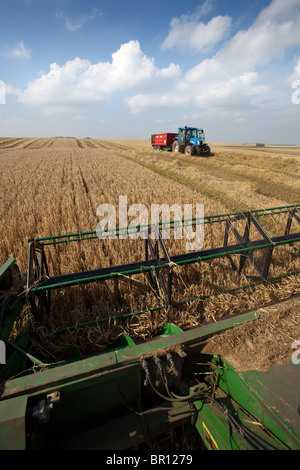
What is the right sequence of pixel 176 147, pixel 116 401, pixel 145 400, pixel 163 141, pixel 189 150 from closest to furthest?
pixel 116 401 < pixel 145 400 < pixel 189 150 < pixel 176 147 < pixel 163 141

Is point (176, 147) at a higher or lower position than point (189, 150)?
higher

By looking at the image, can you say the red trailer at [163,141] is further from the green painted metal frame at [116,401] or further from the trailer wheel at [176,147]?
the green painted metal frame at [116,401]

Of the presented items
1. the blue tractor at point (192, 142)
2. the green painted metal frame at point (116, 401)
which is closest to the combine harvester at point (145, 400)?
the green painted metal frame at point (116, 401)

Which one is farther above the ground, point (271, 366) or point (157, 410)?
point (271, 366)

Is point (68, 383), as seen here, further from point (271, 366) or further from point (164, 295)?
point (164, 295)

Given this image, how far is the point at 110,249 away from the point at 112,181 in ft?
23.9

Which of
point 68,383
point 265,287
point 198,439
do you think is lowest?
point 198,439

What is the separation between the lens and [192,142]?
22.4 metres

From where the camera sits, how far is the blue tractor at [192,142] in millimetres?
21578

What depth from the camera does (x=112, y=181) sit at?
10.8 metres

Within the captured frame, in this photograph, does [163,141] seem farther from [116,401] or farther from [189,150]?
[116,401]

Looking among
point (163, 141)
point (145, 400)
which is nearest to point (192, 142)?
point (163, 141)
